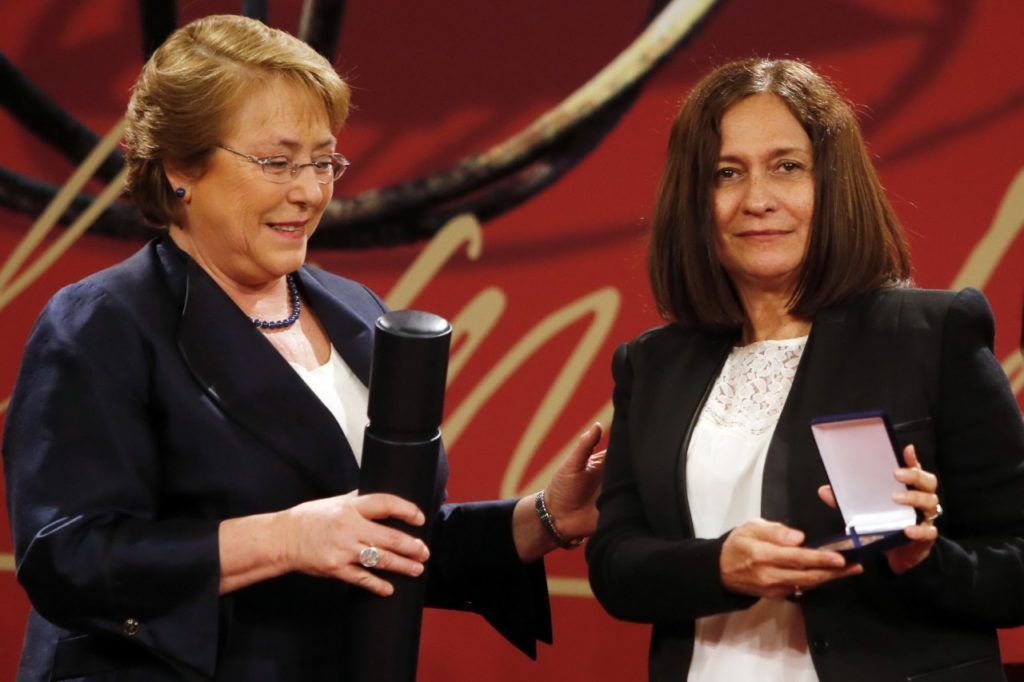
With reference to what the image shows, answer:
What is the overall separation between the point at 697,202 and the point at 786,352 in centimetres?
26

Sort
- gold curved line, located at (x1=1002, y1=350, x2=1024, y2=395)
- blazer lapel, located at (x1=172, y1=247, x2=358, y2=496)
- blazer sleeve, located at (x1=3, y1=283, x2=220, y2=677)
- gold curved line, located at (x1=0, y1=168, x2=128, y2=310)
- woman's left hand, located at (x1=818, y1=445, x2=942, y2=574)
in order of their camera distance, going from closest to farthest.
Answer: woman's left hand, located at (x1=818, y1=445, x2=942, y2=574), blazer sleeve, located at (x1=3, y1=283, x2=220, y2=677), blazer lapel, located at (x1=172, y1=247, x2=358, y2=496), gold curved line, located at (x1=1002, y1=350, x2=1024, y2=395), gold curved line, located at (x1=0, y1=168, x2=128, y2=310)

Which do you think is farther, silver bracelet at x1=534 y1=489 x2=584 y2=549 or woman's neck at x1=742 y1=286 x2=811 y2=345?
silver bracelet at x1=534 y1=489 x2=584 y2=549

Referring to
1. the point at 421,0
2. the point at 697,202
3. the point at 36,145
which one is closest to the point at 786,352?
the point at 697,202

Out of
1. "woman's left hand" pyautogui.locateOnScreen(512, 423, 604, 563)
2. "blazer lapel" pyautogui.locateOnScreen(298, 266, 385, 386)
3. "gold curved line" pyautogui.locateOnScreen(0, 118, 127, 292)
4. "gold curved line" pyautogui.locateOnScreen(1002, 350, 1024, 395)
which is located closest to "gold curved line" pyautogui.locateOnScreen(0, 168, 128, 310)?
"gold curved line" pyautogui.locateOnScreen(0, 118, 127, 292)

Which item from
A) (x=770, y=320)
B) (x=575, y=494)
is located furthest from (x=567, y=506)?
(x=770, y=320)

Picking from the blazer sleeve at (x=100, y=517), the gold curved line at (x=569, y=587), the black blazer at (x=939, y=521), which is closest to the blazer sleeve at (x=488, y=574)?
the black blazer at (x=939, y=521)

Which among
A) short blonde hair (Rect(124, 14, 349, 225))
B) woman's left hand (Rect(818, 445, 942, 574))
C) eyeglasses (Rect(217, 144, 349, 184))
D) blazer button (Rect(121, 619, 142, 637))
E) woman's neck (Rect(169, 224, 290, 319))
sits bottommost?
blazer button (Rect(121, 619, 142, 637))

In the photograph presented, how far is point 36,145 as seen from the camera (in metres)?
3.14

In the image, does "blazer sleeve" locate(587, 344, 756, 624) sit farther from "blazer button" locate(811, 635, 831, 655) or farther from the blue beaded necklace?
the blue beaded necklace

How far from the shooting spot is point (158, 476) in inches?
67.6

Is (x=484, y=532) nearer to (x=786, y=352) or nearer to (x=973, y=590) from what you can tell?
(x=786, y=352)

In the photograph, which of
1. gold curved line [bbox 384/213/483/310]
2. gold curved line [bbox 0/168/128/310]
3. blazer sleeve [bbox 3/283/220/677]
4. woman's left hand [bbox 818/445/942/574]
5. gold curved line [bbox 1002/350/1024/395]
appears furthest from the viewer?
gold curved line [bbox 0/168/128/310]

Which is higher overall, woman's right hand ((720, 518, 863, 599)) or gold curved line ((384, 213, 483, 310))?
gold curved line ((384, 213, 483, 310))

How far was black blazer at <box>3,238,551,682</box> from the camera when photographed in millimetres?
1642
